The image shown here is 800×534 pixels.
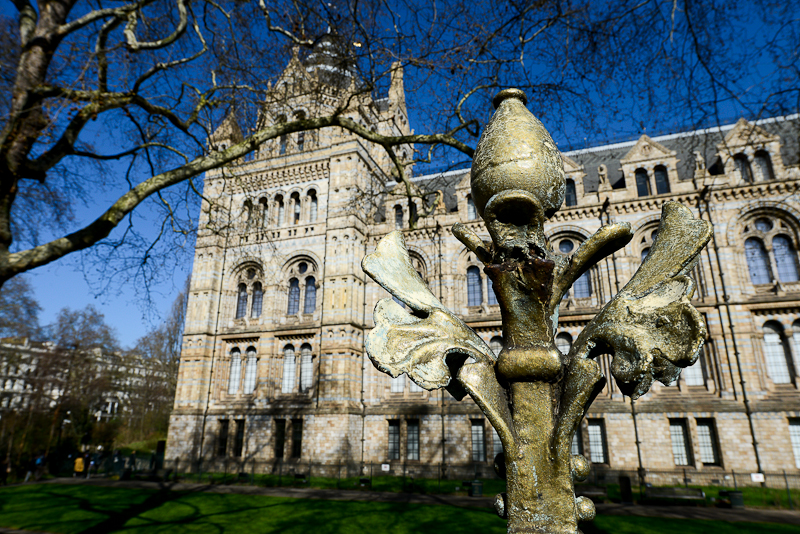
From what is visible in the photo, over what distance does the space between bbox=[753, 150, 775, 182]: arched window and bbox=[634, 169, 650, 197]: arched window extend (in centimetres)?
451

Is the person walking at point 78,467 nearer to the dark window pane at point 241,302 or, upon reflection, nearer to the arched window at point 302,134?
the dark window pane at point 241,302

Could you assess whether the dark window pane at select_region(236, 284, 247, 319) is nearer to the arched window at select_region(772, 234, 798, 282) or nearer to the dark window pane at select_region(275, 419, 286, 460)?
the dark window pane at select_region(275, 419, 286, 460)

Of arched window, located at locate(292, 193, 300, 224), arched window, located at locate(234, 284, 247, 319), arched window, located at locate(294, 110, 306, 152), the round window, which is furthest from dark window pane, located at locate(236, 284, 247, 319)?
the round window

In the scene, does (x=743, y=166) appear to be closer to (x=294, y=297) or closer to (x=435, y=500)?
(x=435, y=500)

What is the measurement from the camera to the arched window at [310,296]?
86.7ft

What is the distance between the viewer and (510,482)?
6.20 feet

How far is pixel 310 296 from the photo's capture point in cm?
2664

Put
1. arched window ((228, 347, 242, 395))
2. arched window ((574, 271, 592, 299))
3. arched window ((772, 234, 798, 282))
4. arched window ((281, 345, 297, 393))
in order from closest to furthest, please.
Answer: arched window ((772, 234, 798, 282)) < arched window ((574, 271, 592, 299)) < arched window ((281, 345, 297, 393)) < arched window ((228, 347, 242, 395))

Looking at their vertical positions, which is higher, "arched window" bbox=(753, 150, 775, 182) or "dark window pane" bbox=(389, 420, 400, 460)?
"arched window" bbox=(753, 150, 775, 182)

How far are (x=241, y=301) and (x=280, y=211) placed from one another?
5926 mm

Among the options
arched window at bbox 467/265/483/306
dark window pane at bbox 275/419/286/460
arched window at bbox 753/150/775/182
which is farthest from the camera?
arched window at bbox 467/265/483/306

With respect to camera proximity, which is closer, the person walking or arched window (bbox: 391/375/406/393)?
the person walking

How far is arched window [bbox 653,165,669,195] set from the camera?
921 inches

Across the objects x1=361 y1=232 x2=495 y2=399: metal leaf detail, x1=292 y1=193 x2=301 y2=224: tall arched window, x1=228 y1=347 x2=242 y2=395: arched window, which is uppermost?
x1=292 y1=193 x2=301 y2=224: tall arched window
